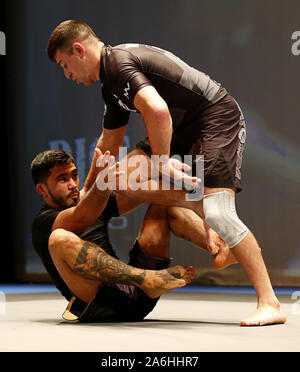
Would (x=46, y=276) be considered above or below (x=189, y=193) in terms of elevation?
below

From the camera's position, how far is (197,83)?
273 cm

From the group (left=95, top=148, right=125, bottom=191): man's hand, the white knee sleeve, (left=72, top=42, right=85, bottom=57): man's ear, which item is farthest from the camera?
(left=72, top=42, right=85, bottom=57): man's ear

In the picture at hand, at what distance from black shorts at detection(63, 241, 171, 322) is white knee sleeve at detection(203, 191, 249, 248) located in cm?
25

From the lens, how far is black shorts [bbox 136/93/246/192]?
2.68m

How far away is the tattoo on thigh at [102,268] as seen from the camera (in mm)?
2539

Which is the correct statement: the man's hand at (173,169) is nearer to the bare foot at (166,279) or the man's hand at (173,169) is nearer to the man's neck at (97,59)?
the bare foot at (166,279)

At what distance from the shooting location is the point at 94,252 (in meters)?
2.56

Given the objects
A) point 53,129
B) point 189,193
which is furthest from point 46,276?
point 189,193

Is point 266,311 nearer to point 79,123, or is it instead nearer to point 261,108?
point 261,108

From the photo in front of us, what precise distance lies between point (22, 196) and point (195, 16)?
264 centimetres

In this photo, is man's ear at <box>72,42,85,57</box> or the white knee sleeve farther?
man's ear at <box>72,42,85,57</box>

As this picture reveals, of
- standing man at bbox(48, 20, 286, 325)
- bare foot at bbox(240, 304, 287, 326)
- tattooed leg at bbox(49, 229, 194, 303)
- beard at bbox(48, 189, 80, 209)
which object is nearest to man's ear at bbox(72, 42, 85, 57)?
standing man at bbox(48, 20, 286, 325)

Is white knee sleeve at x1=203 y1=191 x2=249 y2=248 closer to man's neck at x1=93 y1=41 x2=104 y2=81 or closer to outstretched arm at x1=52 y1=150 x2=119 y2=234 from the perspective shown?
outstretched arm at x1=52 y1=150 x2=119 y2=234

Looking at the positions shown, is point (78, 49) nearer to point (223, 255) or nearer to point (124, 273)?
point (124, 273)
